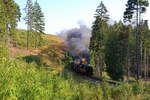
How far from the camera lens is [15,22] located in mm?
70000

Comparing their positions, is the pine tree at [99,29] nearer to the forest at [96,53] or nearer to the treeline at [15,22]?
the forest at [96,53]

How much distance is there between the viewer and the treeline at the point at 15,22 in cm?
6169

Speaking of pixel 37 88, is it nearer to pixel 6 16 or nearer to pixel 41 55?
pixel 41 55

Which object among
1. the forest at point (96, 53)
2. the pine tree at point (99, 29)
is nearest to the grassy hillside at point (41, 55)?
the forest at point (96, 53)

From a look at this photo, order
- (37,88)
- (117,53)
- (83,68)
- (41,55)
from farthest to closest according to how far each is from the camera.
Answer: (117,53), (41,55), (83,68), (37,88)

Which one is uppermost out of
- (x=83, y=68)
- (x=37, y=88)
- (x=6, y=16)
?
(x=6, y=16)

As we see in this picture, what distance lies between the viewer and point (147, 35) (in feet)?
207

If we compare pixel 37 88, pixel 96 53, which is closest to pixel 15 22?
pixel 96 53

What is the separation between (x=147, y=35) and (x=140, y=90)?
1816 inches

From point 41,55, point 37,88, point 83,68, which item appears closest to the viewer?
point 37,88

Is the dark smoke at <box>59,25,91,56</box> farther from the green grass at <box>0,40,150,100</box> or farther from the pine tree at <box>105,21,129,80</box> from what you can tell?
the green grass at <box>0,40,150,100</box>

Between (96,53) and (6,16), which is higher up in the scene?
(6,16)

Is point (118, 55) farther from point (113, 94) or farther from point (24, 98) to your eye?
point (24, 98)

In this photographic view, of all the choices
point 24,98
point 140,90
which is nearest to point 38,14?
point 140,90
